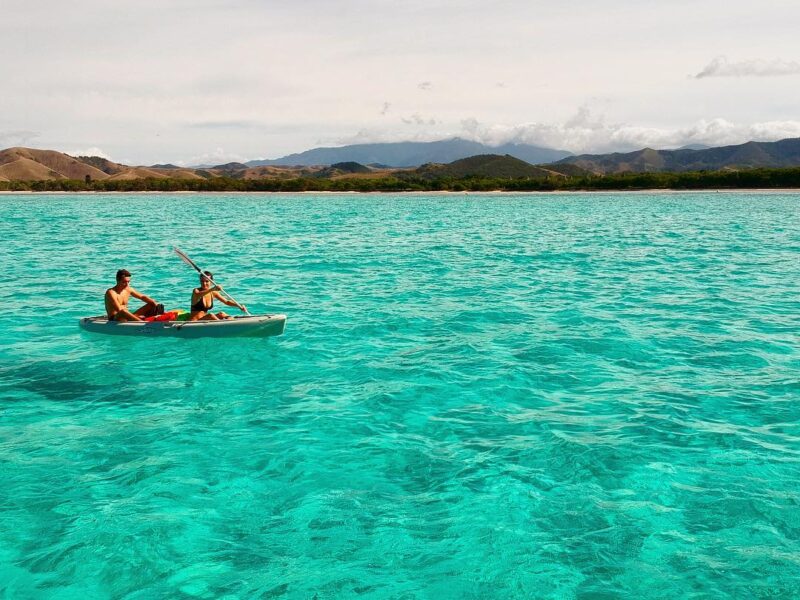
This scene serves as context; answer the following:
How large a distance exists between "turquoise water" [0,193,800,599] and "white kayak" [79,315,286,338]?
37 centimetres

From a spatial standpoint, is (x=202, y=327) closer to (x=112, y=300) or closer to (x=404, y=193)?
(x=112, y=300)

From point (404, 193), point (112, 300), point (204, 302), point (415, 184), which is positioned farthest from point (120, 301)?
point (415, 184)

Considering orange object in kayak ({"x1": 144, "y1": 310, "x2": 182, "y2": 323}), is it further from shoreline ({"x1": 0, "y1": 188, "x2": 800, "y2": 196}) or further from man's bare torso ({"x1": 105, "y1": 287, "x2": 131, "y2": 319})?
shoreline ({"x1": 0, "y1": 188, "x2": 800, "y2": 196})

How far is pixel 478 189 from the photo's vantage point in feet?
465

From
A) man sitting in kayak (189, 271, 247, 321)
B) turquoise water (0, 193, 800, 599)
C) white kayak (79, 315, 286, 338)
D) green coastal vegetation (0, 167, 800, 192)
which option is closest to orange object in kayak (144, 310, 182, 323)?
white kayak (79, 315, 286, 338)

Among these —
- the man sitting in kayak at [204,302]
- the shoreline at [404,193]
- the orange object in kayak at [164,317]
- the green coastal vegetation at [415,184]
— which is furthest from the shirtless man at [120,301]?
the green coastal vegetation at [415,184]

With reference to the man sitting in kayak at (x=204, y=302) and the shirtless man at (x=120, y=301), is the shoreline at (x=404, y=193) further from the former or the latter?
the shirtless man at (x=120, y=301)

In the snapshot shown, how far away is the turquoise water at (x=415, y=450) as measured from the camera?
26.7 feet

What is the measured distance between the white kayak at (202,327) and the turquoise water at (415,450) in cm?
37

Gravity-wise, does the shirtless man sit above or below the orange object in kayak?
above

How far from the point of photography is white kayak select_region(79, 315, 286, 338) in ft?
60.2

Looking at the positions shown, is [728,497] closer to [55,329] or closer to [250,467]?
[250,467]

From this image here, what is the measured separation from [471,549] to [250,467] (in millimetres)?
4201

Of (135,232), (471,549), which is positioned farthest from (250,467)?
(135,232)
